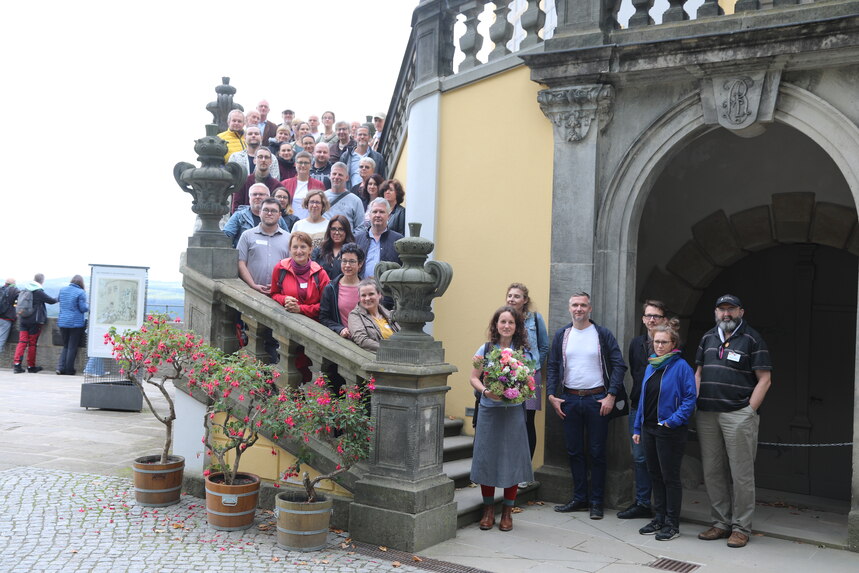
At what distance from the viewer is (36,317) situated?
622 inches

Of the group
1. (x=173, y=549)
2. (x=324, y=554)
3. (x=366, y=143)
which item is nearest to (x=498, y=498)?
(x=324, y=554)

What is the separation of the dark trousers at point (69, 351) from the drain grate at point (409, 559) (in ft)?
37.4

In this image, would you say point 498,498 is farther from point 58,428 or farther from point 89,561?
point 58,428

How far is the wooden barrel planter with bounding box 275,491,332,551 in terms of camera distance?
5746 millimetres

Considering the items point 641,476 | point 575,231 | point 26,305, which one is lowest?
point 641,476

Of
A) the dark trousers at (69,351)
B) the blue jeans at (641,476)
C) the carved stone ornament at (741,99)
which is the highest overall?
the carved stone ornament at (741,99)

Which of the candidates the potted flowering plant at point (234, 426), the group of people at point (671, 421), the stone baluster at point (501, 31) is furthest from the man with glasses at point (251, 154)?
the group of people at point (671, 421)

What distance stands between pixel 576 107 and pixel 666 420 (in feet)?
9.52

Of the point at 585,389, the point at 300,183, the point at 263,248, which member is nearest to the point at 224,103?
the point at 300,183

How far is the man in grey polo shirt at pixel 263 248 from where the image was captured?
769 centimetres

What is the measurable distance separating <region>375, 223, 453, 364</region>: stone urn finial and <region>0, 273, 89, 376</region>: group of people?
10.6 metres

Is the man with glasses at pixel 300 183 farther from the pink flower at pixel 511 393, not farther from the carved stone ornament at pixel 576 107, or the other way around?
the pink flower at pixel 511 393

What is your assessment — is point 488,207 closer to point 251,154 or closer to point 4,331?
point 251,154

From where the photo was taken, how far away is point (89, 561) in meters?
5.37
